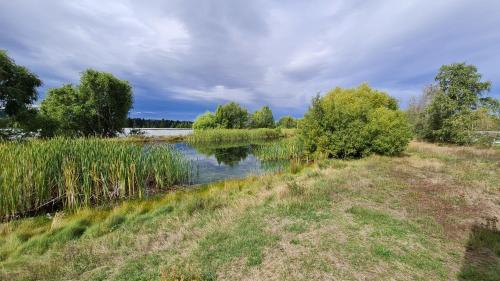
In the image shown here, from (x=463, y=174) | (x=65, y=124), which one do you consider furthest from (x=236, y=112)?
(x=463, y=174)

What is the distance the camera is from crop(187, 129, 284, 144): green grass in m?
43.3

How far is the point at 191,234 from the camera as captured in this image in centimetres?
473

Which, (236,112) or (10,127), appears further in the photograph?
(236,112)

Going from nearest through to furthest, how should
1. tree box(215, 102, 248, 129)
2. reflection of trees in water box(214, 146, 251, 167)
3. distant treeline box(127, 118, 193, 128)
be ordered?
reflection of trees in water box(214, 146, 251, 167)
tree box(215, 102, 248, 129)
distant treeline box(127, 118, 193, 128)

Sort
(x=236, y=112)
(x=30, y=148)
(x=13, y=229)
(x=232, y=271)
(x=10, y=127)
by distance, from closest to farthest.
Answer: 1. (x=232, y=271)
2. (x=13, y=229)
3. (x=30, y=148)
4. (x=10, y=127)
5. (x=236, y=112)

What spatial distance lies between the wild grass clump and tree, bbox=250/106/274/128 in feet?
61.4

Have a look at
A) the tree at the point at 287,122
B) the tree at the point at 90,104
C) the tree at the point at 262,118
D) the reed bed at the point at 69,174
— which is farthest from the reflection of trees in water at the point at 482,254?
the tree at the point at 287,122

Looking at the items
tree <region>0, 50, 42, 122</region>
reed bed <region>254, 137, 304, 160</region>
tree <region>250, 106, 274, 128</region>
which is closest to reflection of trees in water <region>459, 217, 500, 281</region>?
reed bed <region>254, 137, 304, 160</region>

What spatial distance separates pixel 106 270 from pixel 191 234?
1.56 m

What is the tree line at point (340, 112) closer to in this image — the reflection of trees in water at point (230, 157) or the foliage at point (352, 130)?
the foliage at point (352, 130)

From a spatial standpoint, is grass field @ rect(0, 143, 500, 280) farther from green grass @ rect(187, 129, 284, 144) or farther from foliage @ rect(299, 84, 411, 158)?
green grass @ rect(187, 129, 284, 144)

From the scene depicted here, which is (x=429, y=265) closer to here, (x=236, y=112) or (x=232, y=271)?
(x=232, y=271)

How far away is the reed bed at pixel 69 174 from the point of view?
6.62m

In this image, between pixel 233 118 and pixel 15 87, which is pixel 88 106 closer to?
pixel 15 87
